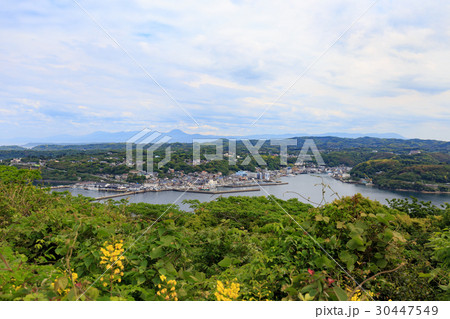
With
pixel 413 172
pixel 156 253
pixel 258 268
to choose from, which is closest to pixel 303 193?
pixel 258 268

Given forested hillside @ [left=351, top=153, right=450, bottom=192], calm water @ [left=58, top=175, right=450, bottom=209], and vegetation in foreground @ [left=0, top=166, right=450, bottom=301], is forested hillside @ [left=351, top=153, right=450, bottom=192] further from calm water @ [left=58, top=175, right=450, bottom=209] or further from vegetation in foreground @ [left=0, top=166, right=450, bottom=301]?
vegetation in foreground @ [left=0, top=166, right=450, bottom=301]

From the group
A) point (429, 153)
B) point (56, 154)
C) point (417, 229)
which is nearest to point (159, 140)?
point (56, 154)

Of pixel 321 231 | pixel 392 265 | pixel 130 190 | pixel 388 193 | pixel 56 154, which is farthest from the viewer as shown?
pixel 56 154

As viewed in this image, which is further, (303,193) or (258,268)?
(303,193)

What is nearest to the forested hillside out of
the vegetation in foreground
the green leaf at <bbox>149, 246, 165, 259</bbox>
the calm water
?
the calm water

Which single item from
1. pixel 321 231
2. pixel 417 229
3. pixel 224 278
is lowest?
pixel 417 229

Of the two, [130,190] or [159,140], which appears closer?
[159,140]

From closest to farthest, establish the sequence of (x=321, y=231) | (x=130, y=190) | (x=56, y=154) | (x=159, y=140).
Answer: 1. (x=321, y=231)
2. (x=159, y=140)
3. (x=130, y=190)
4. (x=56, y=154)

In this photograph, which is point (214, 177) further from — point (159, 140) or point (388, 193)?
point (388, 193)

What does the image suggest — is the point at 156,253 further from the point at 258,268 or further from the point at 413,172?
the point at 413,172

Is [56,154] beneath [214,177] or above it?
above
